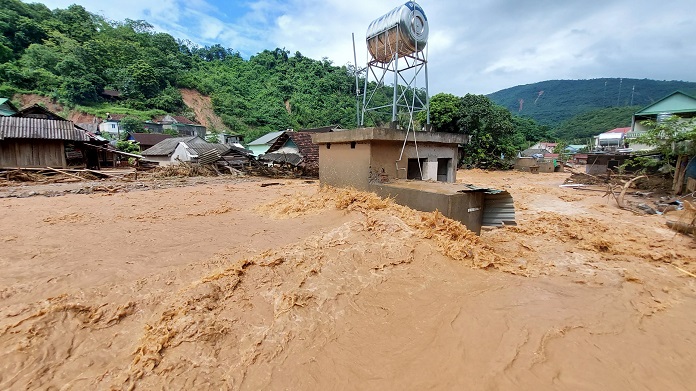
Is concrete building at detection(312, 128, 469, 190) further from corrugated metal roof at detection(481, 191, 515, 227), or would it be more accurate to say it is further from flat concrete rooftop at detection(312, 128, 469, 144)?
corrugated metal roof at detection(481, 191, 515, 227)

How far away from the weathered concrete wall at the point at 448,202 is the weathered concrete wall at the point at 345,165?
130 centimetres

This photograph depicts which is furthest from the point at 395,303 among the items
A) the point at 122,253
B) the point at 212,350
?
the point at 122,253

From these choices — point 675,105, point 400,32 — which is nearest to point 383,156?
point 400,32

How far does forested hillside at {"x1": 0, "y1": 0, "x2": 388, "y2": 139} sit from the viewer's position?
4472 cm

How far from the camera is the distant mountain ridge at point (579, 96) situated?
10562 centimetres

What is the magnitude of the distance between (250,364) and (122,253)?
178 inches

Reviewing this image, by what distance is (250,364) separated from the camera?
3.30 m

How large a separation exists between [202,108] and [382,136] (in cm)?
6119

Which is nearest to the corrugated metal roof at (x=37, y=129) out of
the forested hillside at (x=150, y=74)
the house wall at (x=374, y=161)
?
the house wall at (x=374, y=161)

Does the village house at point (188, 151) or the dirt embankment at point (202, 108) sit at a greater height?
the dirt embankment at point (202, 108)

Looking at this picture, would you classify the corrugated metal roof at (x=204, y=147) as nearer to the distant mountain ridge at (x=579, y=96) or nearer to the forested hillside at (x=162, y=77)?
the forested hillside at (x=162, y=77)

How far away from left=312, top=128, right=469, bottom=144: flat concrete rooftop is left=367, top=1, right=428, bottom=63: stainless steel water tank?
10.1 feet

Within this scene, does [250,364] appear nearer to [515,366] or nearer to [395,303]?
[395,303]

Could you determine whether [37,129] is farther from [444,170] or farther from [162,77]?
[162,77]
